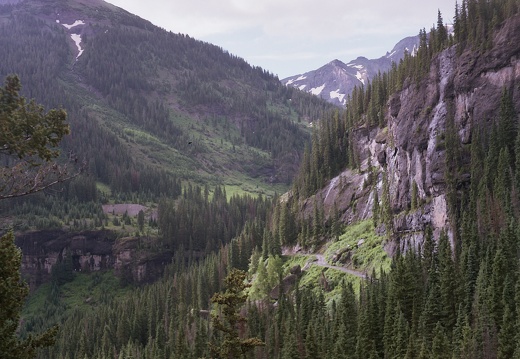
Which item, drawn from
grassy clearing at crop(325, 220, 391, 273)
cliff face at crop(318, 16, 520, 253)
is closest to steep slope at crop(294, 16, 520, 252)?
cliff face at crop(318, 16, 520, 253)

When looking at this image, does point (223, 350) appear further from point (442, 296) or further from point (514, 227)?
point (514, 227)

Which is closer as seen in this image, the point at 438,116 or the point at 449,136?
the point at 449,136

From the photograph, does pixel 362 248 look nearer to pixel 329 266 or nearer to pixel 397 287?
pixel 329 266

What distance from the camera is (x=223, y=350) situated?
126 ft

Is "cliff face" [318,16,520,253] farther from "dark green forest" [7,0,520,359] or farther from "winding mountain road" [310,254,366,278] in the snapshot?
"winding mountain road" [310,254,366,278]

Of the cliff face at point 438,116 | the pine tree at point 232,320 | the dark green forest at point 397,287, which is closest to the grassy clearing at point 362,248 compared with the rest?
the dark green forest at point 397,287

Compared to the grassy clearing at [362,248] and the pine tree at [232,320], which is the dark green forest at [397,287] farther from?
the pine tree at [232,320]

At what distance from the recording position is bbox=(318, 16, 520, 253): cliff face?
131250 millimetres

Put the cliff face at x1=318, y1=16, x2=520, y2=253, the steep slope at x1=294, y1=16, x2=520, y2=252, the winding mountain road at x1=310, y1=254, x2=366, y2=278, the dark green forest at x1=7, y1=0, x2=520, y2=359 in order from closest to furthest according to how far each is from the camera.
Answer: the dark green forest at x1=7, y1=0, x2=520, y2=359, the steep slope at x1=294, y1=16, x2=520, y2=252, the cliff face at x1=318, y1=16, x2=520, y2=253, the winding mountain road at x1=310, y1=254, x2=366, y2=278

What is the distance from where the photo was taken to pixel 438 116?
143500 mm

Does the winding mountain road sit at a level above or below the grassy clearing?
below

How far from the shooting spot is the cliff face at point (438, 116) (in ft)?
431

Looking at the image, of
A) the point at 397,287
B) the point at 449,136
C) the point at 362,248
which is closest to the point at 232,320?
the point at 397,287

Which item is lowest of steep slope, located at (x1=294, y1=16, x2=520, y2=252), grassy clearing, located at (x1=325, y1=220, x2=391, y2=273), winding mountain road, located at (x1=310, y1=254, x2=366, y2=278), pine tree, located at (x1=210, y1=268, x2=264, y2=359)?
winding mountain road, located at (x1=310, y1=254, x2=366, y2=278)
